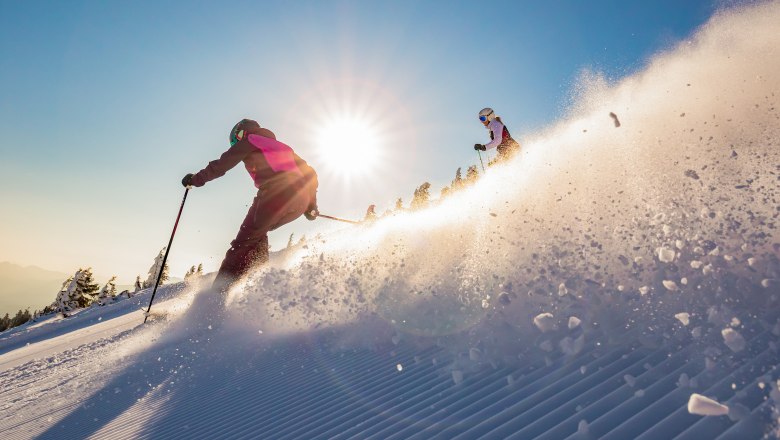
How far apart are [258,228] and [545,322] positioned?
6.26m

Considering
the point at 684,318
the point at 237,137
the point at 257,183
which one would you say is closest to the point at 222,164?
the point at 237,137

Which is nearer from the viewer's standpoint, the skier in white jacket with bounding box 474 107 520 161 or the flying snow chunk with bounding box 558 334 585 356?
the flying snow chunk with bounding box 558 334 585 356

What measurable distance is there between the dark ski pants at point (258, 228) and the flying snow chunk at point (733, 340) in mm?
7435

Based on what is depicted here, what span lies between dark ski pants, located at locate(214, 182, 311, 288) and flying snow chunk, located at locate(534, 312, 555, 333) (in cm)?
613

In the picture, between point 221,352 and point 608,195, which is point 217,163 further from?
point 608,195

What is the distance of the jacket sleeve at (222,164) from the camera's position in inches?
328

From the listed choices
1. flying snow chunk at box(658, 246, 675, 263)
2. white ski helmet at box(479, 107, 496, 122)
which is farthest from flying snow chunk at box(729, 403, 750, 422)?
white ski helmet at box(479, 107, 496, 122)

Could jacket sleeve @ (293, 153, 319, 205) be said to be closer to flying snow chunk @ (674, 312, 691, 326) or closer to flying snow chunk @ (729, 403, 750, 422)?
flying snow chunk @ (674, 312, 691, 326)

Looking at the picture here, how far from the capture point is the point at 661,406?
84.9 inches

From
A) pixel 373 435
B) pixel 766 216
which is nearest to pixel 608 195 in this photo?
pixel 766 216

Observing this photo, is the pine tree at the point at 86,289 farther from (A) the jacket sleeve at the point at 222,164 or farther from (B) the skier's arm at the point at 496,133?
(B) the skier's arm at the point at 496,133

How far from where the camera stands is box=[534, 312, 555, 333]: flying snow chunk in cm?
364

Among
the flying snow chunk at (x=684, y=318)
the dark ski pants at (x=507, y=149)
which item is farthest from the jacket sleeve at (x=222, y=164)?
the flying snow chunk at (x=684, y=318)

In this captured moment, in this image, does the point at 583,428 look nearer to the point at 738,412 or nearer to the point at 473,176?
the point at 738,412
